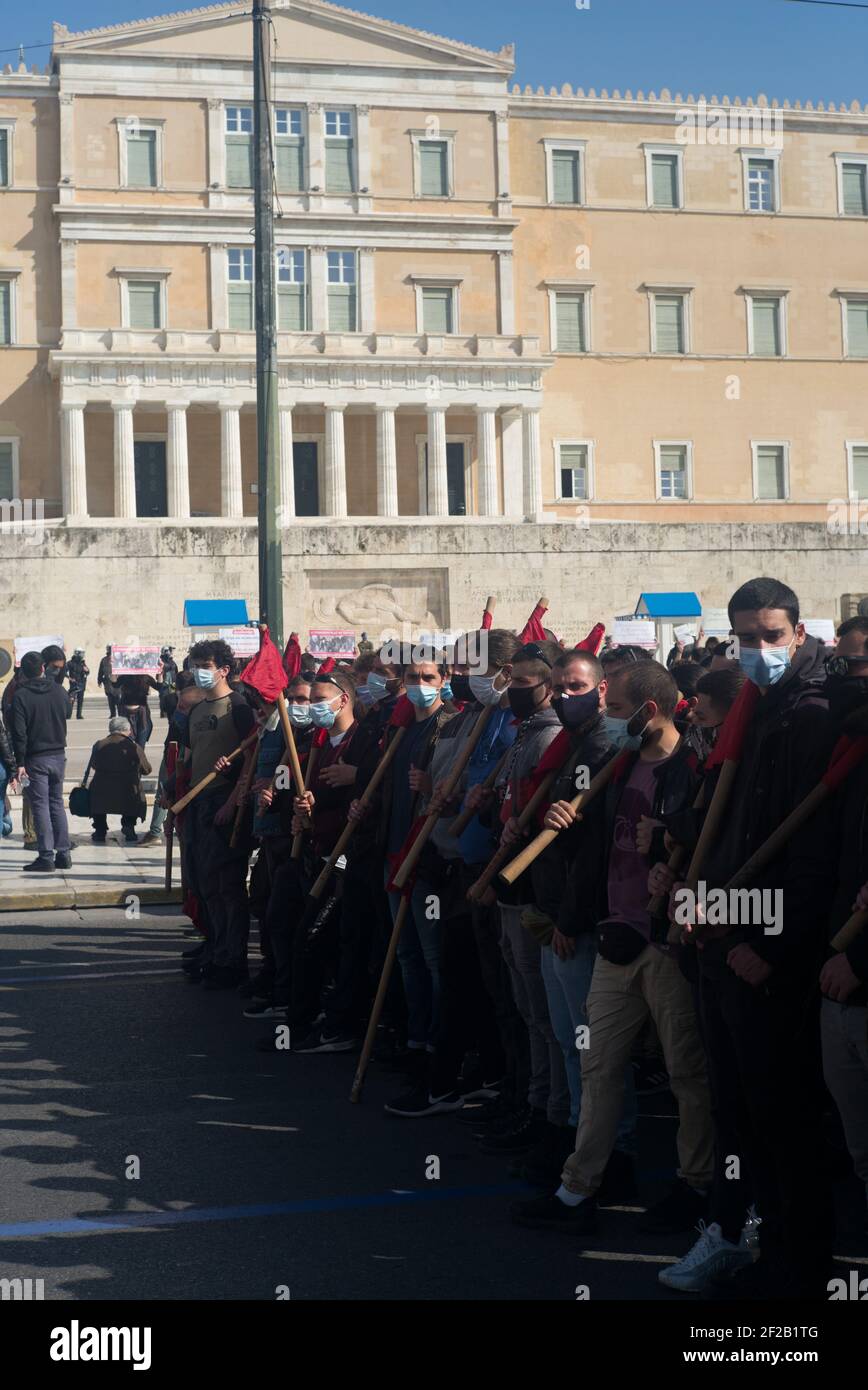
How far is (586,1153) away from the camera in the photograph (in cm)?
555

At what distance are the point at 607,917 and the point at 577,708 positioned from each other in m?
0.82

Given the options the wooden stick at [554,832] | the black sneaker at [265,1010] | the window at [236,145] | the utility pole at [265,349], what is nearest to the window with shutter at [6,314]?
the window at [236,145]

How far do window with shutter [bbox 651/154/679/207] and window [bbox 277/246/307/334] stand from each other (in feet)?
42.2

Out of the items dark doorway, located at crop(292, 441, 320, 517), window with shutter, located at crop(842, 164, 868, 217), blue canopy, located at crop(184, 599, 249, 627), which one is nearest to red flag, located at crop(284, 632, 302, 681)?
blue canopy, located at crop(184, 599, 249, 627)

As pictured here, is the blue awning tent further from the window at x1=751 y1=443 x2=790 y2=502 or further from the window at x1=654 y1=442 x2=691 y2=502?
the window at x1=751 y1=443 x2=790 y2=502

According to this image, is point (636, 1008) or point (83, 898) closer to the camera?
point (636, 1008)

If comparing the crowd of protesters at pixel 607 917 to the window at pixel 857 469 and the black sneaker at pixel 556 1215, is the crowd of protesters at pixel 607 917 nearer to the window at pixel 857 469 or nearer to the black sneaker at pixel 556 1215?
the black sneaker at pixel 556 1215

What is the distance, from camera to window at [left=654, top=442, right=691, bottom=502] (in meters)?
56.0

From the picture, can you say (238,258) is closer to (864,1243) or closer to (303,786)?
(303,786)

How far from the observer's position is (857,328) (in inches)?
2296

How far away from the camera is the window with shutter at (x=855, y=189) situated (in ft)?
191

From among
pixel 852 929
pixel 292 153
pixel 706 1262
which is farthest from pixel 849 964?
pixel 292 153

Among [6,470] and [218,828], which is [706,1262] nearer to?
[218,828]

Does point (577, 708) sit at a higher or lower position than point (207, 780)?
higher
